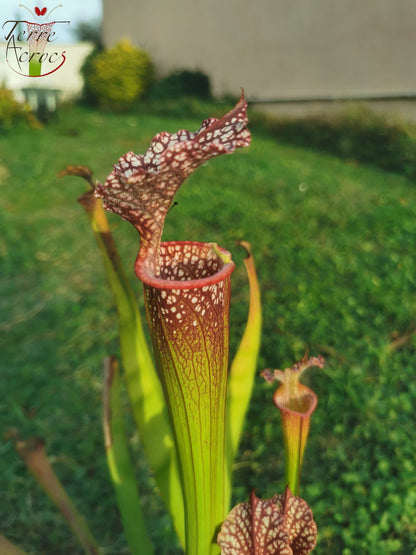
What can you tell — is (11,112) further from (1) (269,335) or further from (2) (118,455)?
(2) (118,455)

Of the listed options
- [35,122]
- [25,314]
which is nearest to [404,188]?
[25,314]

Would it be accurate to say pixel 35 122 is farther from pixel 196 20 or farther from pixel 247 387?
pixel 247 387

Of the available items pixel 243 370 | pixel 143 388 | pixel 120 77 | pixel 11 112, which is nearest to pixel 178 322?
pixel 143 388

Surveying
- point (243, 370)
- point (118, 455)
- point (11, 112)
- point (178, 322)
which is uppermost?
point (178, 322)

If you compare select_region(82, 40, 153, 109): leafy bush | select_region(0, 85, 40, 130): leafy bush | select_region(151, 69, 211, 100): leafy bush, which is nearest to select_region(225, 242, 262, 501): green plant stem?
select_region(0, 85, 40, 130): leafy bush

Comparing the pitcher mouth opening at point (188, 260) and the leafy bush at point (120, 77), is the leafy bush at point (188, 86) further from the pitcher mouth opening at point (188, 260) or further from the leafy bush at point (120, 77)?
the pitcher mouth opening at point (188, 260)

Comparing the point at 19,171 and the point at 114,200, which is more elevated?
the point at 114,200

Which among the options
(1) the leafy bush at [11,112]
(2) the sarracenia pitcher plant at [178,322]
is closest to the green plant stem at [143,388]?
(2) the sarracenia pitcher plant at [178,322]
